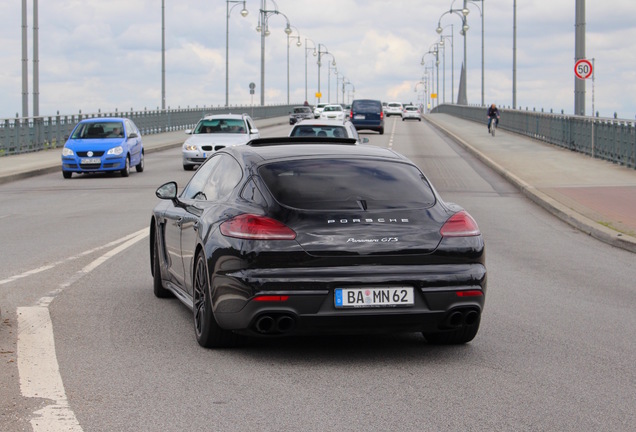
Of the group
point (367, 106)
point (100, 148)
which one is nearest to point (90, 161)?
point (100, 148)

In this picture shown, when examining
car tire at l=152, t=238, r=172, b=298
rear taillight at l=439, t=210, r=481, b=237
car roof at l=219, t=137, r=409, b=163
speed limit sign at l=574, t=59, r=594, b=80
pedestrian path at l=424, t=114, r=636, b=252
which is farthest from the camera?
speed limit sign at l=574, t=59, r=594, b=80

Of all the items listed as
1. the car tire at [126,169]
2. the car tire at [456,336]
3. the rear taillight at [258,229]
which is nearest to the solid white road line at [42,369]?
the rear taillight at [258,229]

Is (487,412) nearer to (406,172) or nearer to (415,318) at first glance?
(415,318)

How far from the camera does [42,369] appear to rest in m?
6.57

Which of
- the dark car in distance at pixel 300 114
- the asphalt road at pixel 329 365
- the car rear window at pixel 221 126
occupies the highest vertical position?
the dark car in distance at pixel 300 114

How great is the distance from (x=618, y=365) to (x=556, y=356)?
1.40 feet

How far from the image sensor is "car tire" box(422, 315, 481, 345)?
7441 millimetres

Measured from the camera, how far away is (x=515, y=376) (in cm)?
655

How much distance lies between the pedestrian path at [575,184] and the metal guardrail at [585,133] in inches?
14.9

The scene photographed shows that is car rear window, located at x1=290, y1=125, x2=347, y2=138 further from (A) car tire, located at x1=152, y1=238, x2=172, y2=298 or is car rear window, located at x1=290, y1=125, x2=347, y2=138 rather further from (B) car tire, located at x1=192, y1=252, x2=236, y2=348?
(B) car tire, located at x1=192, y1=252, x2=236, y2=348

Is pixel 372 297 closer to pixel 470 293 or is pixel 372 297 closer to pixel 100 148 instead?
pixel 470 293

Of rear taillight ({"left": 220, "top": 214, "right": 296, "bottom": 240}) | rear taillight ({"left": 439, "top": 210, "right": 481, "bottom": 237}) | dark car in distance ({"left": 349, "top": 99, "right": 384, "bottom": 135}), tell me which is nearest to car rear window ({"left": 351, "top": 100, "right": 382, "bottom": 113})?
dark car in distance ({"left": 349, "top": 99, "right": 384, "bottom": 135})

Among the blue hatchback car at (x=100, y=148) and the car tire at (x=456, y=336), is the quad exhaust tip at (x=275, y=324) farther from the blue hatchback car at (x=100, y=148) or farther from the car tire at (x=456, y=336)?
the blue hatchback car at (x=100, y=148)

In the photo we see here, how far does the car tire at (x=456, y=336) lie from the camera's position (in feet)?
24.4
